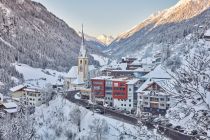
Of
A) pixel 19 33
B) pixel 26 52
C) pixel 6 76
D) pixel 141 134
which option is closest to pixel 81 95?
pixel 6 76

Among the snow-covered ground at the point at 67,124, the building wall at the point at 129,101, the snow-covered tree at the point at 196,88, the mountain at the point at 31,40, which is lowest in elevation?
the snow-covered ground at the point at 67,124

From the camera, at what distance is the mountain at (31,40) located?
129 m

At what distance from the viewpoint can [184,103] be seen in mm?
6203

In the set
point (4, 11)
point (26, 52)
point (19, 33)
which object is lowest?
point (26, 52)

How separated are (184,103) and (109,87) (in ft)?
160

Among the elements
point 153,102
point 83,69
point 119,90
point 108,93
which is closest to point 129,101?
point 119,90

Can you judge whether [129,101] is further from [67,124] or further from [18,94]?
[18,94]

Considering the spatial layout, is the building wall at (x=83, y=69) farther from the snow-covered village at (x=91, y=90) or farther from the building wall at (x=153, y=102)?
the building wall at (x=153, y=102)

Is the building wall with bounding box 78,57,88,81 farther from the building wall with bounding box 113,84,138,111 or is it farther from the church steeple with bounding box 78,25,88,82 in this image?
the building wall with bounding box 113,84,138,111

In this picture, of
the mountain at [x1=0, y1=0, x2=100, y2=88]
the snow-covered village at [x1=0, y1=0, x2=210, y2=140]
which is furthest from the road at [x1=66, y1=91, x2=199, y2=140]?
the mountain at [x1=0, y1=0, x2=100, y2=88]

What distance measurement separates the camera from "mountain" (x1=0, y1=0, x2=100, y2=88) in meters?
129

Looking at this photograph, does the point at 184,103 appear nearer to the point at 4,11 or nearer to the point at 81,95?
the point at 81,95

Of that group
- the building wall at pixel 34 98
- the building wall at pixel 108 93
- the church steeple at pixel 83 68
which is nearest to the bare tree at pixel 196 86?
the building wall at pixel 108 93

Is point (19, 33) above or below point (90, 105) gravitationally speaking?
above
